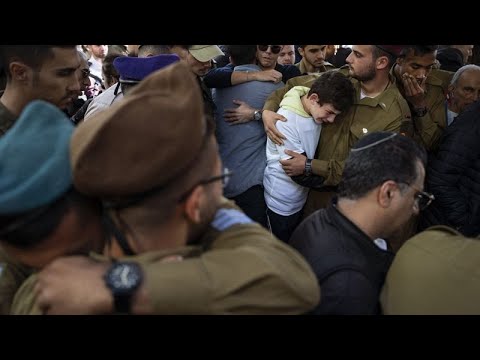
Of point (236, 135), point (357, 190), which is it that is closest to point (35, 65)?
point (236, 135)

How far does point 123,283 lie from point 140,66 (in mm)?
1945

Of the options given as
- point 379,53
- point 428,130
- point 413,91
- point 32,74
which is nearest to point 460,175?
point 428,130

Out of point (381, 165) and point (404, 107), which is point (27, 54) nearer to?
point (381, 165)

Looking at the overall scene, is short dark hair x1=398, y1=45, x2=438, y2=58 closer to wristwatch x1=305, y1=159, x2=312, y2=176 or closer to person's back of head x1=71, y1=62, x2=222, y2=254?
wristwatch x1=305, y1=159, x2=312, y2=176

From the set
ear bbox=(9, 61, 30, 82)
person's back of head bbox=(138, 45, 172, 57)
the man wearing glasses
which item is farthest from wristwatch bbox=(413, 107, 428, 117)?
ear bbox=(9, 61, 30, 82)

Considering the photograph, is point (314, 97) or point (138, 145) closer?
→ point (138, 145)

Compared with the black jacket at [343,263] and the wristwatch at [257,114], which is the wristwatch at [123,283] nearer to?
the black jacket at [343,263]

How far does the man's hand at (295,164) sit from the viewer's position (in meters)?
3.00

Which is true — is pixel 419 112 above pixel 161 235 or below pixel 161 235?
below

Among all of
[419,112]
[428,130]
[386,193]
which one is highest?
[386,193]

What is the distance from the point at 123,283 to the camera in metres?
1.08

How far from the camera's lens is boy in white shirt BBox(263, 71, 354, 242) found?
2881 mm

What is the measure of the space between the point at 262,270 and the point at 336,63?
5.05 metres

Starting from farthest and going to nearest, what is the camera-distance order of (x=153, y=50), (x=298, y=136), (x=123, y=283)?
(x=153, y=50) < (x=298, y=136) < (x=123, y=283)
